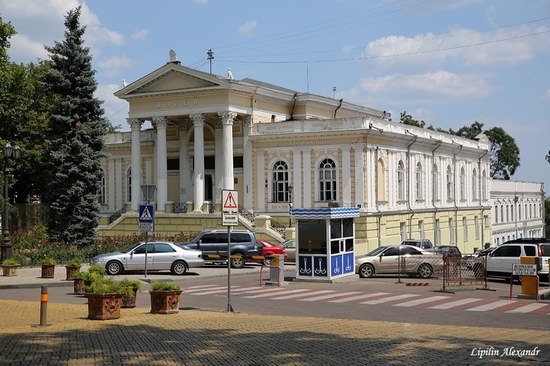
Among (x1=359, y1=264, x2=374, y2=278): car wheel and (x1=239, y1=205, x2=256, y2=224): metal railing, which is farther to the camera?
(x1=239, y1=205, x2=256, y2=224): metal railing

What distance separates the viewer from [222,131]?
53.5 metres

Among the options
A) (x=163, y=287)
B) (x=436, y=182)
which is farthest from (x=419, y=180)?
(x=163, y=287)

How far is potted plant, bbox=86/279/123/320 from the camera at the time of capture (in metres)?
15.9

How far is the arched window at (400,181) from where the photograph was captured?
5256 centimetres

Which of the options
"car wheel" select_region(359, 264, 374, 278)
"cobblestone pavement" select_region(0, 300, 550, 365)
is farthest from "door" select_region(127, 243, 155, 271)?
"cobblestone pavement" select_region(0, 300, 550, 365)

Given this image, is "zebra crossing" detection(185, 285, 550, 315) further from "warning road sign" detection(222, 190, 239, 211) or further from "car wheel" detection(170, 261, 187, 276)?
"car wheel" detection(170, 261, 187, 276)

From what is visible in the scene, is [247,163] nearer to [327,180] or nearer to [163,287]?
[327,180]

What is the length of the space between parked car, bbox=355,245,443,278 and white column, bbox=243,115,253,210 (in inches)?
863

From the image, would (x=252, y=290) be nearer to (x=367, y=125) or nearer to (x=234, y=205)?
(x=234, y=205)

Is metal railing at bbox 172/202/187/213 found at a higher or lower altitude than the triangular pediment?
lower

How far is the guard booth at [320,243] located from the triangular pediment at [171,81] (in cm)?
2352

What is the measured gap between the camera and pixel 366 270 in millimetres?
30875

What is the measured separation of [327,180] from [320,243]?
855 inches

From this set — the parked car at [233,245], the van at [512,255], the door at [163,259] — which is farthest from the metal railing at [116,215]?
the van at [512,255]
